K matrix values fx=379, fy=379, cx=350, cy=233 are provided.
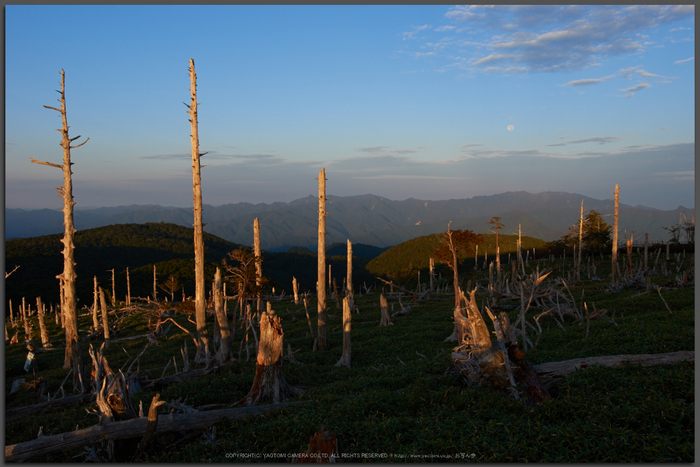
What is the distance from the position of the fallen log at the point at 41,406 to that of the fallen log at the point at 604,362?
35.0 ft

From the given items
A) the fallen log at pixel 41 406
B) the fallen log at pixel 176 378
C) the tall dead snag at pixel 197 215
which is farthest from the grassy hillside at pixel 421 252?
the fallen log at pixel 41 406

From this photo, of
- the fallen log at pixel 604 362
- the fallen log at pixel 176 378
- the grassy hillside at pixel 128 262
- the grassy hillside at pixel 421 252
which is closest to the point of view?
the fallen log at pixel 604 362

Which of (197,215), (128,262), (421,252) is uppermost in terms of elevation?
Result: (197,215)

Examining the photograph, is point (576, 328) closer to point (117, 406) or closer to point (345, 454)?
point (345, 454)

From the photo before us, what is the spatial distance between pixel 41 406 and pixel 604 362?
12489 mm

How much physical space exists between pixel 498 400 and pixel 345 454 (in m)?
2.74

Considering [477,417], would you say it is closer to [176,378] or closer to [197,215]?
[176,378]

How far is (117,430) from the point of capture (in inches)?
229

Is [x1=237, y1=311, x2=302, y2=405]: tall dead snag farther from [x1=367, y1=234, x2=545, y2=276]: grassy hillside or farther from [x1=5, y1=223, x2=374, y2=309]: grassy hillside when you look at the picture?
[x1=367, y1=234, x2=545, y2=276]: grassy hillside

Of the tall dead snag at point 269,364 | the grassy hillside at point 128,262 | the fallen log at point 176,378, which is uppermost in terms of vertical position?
the tall dead snag at point 269,364

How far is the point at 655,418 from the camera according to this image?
5.34 m

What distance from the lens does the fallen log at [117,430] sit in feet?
17.5

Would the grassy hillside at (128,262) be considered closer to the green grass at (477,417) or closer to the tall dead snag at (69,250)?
the tall dead snag at (69,250)

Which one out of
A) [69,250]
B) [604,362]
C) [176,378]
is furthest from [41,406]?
[604,362]
